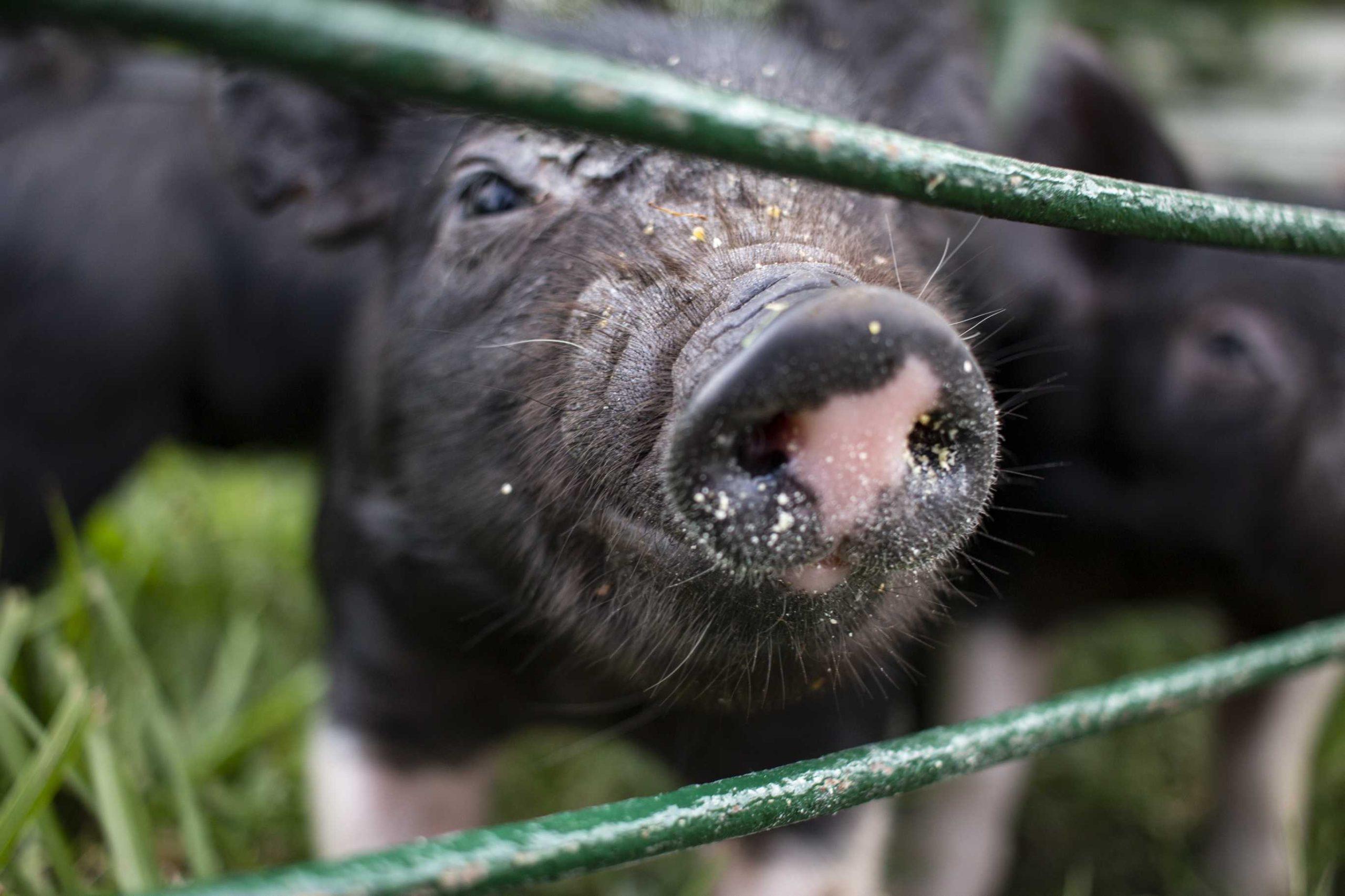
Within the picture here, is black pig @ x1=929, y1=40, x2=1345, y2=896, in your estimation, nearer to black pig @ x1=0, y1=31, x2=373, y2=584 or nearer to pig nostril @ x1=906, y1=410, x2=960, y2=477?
pig nostril @ x1=906, y1=410, x2=960, y2=477

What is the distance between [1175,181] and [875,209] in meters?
1.25

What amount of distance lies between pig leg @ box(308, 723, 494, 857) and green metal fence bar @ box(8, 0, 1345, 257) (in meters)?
1.50

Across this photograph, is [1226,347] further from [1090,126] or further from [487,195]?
[487,195]

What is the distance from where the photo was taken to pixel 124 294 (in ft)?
9.11

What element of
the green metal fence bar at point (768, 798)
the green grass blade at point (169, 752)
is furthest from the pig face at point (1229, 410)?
the green grass blade at point (169, 752)

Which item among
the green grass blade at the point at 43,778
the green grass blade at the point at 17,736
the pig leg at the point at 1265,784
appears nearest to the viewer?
the green grass blade at the point at 43,778

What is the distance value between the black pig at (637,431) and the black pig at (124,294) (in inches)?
31.7

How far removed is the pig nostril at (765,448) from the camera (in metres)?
0.93

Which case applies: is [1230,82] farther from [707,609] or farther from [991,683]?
[707,609]

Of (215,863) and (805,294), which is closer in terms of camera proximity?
(805,294)

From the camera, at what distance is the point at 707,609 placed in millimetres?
1109

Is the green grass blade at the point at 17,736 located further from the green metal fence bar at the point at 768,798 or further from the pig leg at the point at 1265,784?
the pig leg at the point at 1265,784

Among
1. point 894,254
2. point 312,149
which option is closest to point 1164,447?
point 894,254

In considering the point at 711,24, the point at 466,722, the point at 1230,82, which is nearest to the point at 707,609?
the point at 466,722
